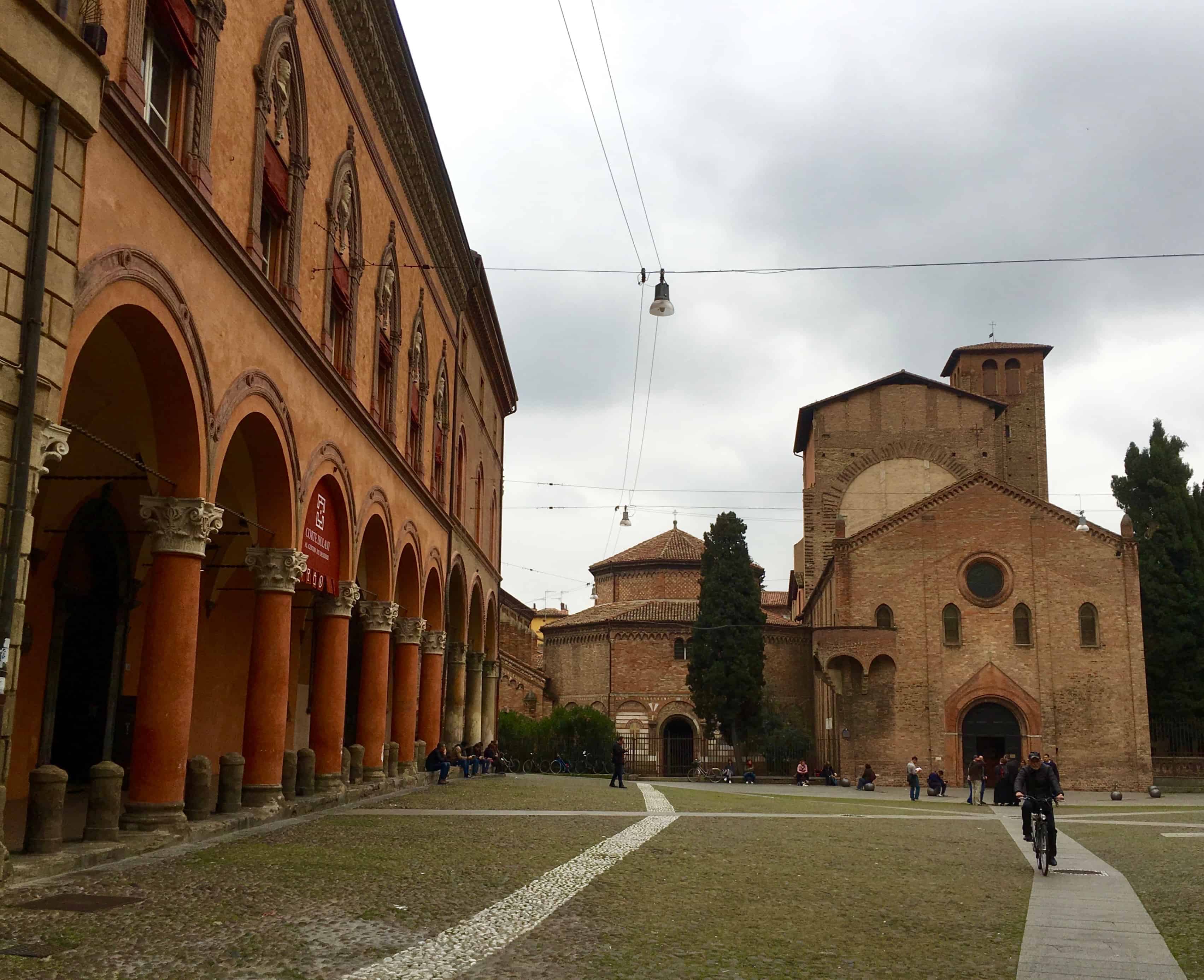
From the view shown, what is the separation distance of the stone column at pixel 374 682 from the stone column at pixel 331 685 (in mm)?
2674

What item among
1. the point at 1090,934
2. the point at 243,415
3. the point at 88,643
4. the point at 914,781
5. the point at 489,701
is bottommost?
the point at 914,781

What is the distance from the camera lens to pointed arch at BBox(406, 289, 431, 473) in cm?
2200

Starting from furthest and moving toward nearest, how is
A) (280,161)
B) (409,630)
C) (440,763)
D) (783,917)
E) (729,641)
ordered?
(729,641) < (440,763) < (409,630) < (280,161) < (783,917)

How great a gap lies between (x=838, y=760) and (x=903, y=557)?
7.38 metres

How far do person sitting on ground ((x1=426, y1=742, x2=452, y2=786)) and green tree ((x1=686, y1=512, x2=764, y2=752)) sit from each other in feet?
67.4

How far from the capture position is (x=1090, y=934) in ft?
25.4

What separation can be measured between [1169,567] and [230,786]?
3979cm

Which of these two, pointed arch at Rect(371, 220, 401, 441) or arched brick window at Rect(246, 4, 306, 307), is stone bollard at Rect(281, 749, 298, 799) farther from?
arched brick window at Rect(246, 4, 306, 307)

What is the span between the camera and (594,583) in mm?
60281

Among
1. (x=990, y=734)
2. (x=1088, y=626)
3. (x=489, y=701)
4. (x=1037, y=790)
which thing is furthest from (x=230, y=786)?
(x=1088, y=626)

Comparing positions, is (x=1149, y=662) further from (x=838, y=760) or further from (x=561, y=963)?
(x=561, y=963)

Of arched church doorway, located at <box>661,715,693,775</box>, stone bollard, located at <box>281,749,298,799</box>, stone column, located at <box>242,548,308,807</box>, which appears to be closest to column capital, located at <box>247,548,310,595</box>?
stone column, located at <box>242,548,308,807</box>

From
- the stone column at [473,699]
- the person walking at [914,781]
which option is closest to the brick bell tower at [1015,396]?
the person walking at [914,781]

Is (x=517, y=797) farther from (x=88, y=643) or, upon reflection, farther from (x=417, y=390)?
(x=417, y=390)
